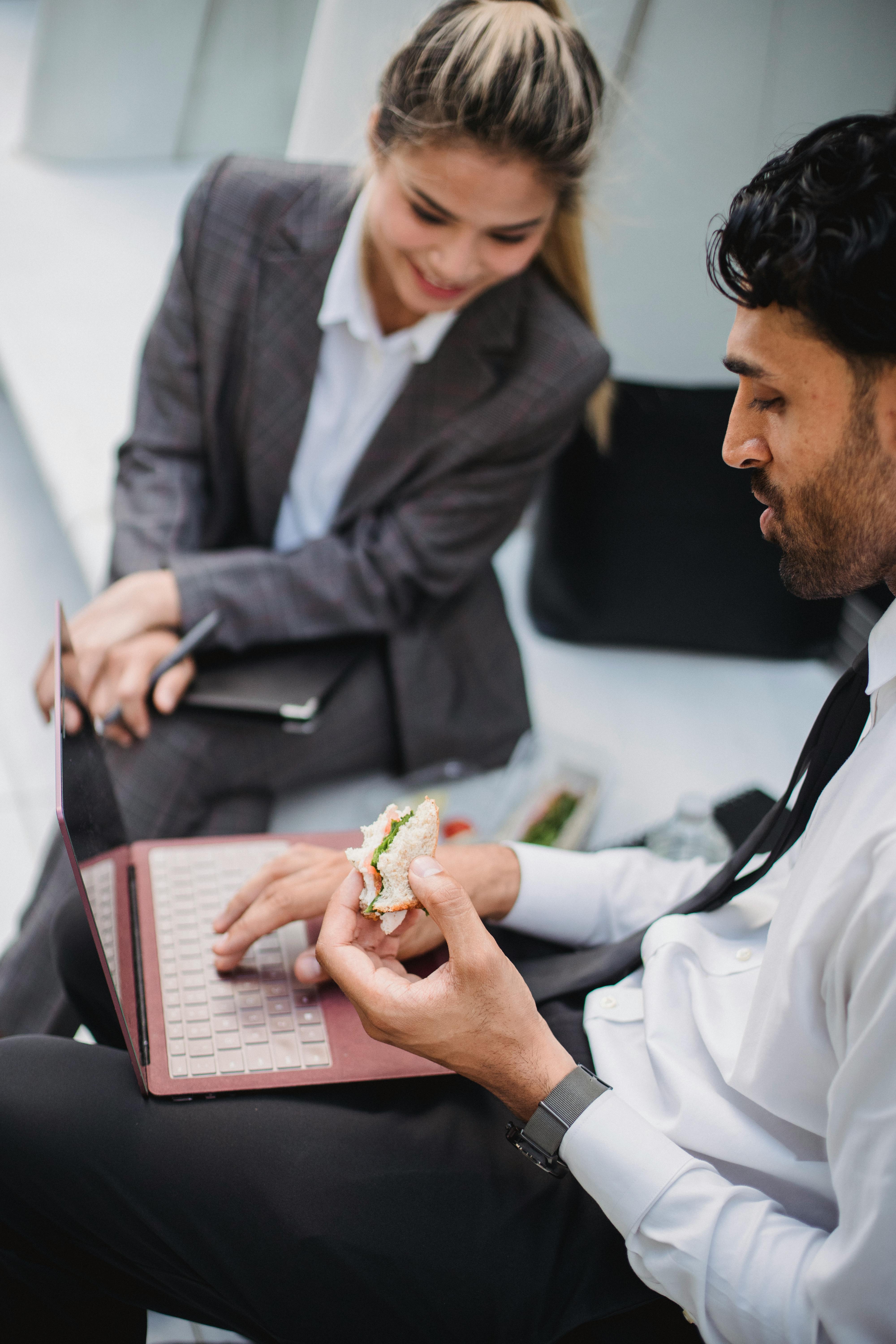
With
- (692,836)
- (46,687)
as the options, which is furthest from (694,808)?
(46,687)

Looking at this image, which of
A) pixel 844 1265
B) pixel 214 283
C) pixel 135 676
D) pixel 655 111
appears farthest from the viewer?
pixel 655 111

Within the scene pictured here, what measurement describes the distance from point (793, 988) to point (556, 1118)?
223 mm

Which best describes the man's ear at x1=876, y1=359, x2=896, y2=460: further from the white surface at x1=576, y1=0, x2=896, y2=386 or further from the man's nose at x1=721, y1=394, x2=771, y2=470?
the white surface at x1=576, y1=0, x2=896, y2=386

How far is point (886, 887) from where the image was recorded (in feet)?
2.42

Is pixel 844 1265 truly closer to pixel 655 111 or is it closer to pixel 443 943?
pixel 443 943

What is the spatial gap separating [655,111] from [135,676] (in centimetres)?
135

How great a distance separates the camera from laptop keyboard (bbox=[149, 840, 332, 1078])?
3.30 ft

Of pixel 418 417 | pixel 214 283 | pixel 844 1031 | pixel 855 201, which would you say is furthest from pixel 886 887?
pixel 214 283

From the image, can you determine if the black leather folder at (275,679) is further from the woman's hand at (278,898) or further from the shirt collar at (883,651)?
the shirt collar at (883,651)

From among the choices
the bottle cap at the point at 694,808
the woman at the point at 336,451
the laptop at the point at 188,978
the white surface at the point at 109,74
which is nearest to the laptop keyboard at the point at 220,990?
the laptop at the point at 188,978

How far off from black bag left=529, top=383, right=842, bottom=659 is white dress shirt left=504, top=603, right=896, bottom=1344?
1.25 metres

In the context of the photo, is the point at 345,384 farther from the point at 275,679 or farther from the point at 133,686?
the point at 133,686

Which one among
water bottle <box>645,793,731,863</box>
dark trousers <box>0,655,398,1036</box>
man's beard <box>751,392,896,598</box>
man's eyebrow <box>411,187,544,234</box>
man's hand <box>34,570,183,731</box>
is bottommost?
dark trousers <box>0,655,398,1036</box>

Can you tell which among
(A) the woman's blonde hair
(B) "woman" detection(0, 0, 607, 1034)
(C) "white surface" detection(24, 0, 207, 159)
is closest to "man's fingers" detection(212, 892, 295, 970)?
(B) "woman" detection(0, 0, 607, 1034)
